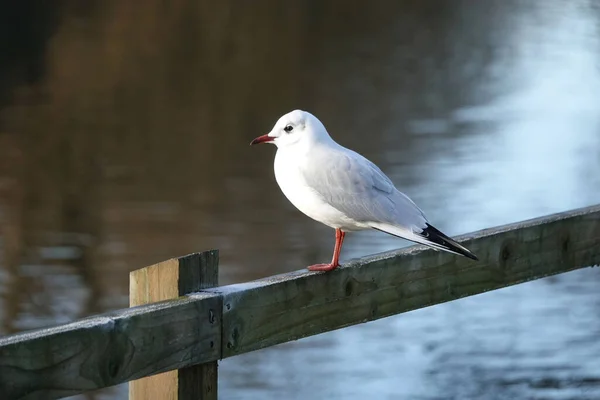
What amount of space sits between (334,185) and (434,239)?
362 mm

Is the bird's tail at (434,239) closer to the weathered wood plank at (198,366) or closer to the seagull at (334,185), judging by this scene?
the seagull at (334,185)

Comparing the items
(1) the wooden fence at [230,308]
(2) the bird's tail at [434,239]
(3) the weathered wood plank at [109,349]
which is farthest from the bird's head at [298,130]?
(3) the weathered wood plank at [109,349]

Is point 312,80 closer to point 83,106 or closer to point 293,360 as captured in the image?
point 83,106

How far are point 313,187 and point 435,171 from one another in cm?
592

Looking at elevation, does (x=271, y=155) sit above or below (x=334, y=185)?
above

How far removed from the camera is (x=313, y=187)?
271 cm

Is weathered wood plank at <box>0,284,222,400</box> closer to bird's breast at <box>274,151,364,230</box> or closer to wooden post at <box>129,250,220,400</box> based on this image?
wooden post at <box>129,250,220,400</box>

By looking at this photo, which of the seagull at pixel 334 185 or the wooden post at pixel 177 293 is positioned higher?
the seagull at pixel 334 185

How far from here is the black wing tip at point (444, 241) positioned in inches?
90.6

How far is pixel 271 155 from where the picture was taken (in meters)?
9.13

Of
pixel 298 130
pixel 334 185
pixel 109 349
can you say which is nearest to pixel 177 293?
pixel 109 349

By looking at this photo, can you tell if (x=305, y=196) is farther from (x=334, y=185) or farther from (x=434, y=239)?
(x=434, y=239)

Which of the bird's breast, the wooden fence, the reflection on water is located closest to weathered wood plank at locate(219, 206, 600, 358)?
the wooden fence

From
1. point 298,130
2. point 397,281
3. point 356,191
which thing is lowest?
point 397,281
